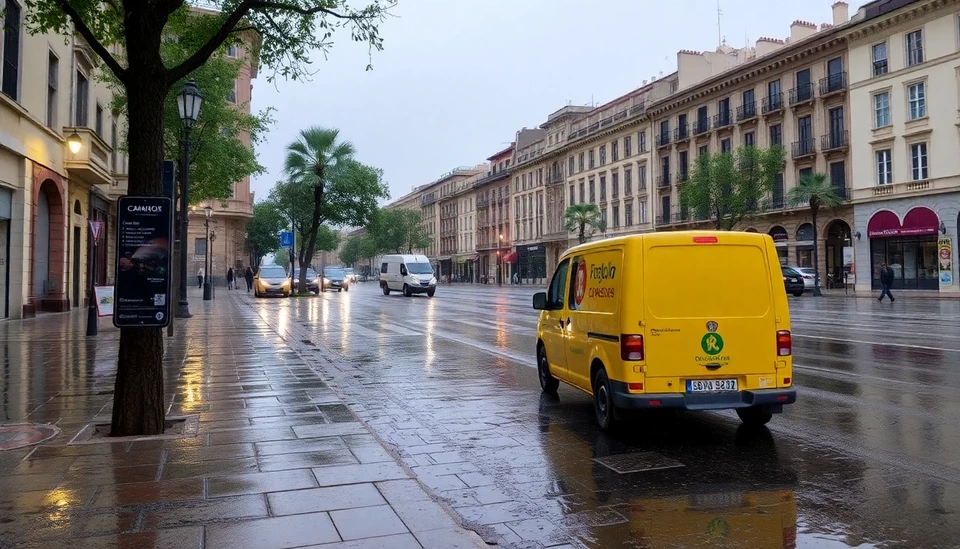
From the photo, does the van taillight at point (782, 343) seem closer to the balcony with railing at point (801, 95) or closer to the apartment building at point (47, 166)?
the apartment building at point (47, 166)

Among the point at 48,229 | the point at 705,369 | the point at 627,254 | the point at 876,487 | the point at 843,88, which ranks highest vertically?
the point at 843,88

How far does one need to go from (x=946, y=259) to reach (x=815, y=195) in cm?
690

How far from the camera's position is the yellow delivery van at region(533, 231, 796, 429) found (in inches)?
253

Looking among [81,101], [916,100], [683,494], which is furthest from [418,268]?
[683,494]

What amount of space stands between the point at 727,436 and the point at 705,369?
834 millimetres

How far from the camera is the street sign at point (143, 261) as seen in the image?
21.3 ft

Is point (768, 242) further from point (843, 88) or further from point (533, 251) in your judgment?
point (533, 251)

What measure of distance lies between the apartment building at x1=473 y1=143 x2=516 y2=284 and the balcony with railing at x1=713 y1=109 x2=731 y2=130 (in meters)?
36.6

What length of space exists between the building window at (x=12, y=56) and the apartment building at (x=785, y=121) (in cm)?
3991

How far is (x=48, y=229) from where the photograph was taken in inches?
922

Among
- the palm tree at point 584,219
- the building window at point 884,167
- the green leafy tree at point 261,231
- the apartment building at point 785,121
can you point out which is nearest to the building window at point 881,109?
the building window at point 884,167

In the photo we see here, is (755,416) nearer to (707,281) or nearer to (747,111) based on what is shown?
(707,281)

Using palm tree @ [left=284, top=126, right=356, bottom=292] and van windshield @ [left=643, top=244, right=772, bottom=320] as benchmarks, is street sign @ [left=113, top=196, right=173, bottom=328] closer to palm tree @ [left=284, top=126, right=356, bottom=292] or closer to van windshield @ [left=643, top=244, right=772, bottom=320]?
van windshield @ [left=643, top=244, right=772, bottom=320]

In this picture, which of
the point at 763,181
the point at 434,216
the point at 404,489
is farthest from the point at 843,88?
the point at 434,216
